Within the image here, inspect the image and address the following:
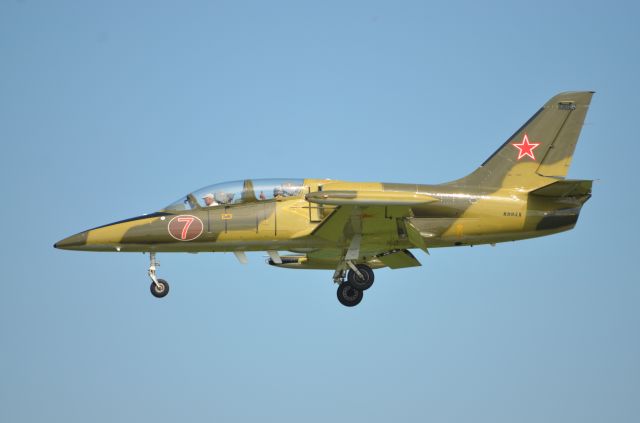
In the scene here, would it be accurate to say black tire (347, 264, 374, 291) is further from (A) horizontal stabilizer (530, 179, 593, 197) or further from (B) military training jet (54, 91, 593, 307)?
(A) horizontal stabilizer (530, 179, 593, 197)

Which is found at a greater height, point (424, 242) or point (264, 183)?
point (264, 183)

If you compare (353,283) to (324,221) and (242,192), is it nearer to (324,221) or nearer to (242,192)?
(324,221)

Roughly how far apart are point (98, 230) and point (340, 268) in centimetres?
659

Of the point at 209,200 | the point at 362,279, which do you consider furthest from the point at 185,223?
the point at 362,279

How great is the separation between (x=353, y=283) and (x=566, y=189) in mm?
6097

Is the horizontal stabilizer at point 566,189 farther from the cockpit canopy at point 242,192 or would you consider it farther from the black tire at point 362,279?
the cockpit canopy at point 242,192

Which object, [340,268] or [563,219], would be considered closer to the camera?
[563,219]

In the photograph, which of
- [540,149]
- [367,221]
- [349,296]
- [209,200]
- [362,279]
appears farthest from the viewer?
[349,296]

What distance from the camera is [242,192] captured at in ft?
83.3

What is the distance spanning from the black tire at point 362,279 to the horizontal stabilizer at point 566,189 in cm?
484

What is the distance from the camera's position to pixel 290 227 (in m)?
25.0

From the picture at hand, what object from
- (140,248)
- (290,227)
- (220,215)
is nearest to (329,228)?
(290,227)

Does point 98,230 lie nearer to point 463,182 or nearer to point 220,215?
point 220,215

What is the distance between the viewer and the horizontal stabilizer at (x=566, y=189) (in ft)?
78.8
